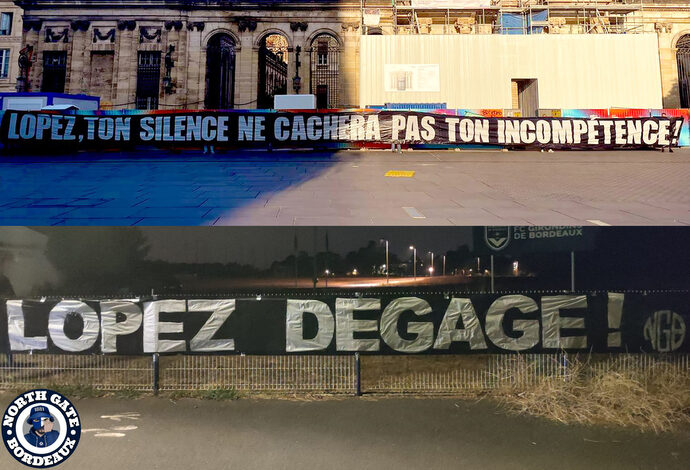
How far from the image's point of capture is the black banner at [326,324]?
301 inches

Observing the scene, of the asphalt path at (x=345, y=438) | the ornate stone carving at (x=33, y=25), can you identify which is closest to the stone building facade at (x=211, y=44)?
the ornate stone carving at (x=33, y=25)

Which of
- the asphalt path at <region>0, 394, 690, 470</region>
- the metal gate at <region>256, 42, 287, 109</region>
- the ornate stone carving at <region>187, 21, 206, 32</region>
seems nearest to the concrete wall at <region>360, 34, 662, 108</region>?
the metal gate at <region>256, 42, 287, 109</region>

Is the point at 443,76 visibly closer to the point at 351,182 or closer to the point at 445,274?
the point at 351,182

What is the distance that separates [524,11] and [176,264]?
37.3 m

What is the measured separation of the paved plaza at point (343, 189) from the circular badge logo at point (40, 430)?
411cm

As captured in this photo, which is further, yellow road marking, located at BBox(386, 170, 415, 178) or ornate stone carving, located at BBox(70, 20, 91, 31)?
ornate stone carving, located at BBox(70, 20, 91, 31)

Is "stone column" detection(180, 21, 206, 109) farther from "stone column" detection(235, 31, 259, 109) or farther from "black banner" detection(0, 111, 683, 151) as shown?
"black banner" detection(0, 111, 683, 151)

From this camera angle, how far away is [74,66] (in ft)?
127

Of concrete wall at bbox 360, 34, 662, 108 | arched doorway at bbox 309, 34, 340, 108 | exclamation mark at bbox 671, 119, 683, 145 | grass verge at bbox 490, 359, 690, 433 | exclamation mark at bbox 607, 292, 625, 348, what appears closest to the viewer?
grass verge at bbox 490, 359, 690, 433

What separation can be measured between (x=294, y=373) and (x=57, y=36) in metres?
44.4

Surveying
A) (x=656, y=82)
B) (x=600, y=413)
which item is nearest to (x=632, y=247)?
(x=600, y=413)

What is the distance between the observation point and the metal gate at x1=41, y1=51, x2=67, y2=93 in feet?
129

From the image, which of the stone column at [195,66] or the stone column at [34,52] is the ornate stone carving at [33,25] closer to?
the stone column at [34,52]

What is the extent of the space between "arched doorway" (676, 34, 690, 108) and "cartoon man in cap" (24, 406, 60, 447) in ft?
160
